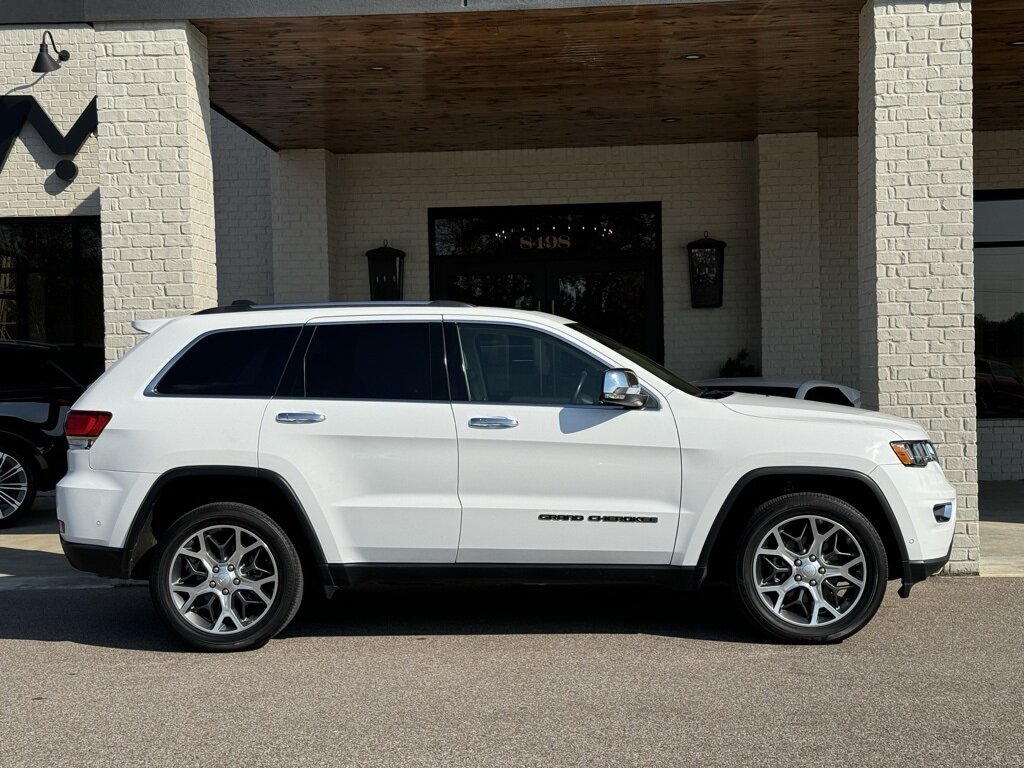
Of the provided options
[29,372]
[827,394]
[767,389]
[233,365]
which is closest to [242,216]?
[29,372]

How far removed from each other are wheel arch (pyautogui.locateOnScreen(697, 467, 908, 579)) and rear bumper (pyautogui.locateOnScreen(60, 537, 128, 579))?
10.2 feet

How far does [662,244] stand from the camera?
47.7 ft

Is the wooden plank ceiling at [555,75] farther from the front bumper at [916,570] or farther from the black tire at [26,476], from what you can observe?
the front bumper at [916,570]

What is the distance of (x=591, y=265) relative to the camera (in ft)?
48.2

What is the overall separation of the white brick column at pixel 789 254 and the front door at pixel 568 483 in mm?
7901

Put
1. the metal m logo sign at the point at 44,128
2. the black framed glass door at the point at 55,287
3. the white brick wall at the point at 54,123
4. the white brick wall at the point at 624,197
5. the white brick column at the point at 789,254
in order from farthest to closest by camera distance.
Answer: the black framed glass door at the point at 55,287 → the white brick wall at the point at 624,197 → the white brick wall at the point at 54,123 → the metal m logo sign at the point at 44,128 → the white brick column at the point at 789,254

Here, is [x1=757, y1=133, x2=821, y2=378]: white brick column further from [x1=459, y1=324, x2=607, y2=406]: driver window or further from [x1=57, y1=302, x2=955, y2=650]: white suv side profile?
[x1=459, y1=324, x2=607, y2=406]: driver window

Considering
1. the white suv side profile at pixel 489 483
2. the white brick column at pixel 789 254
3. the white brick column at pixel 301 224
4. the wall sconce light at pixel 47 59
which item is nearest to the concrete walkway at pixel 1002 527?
the white suv side profile at pixel 489 483

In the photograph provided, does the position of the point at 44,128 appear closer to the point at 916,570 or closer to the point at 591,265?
the point at 591,265

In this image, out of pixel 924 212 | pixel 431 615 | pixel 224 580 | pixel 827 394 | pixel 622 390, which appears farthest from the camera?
pixel 827 394

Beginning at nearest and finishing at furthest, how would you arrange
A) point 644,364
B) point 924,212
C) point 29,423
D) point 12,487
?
point 644,364, point 924,212, point 12,487, point 29,423

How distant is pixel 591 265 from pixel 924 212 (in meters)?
6.50

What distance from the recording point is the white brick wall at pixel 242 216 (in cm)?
1477

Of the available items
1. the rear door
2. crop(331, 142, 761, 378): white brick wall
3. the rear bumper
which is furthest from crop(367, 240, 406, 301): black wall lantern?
the rear bumper
